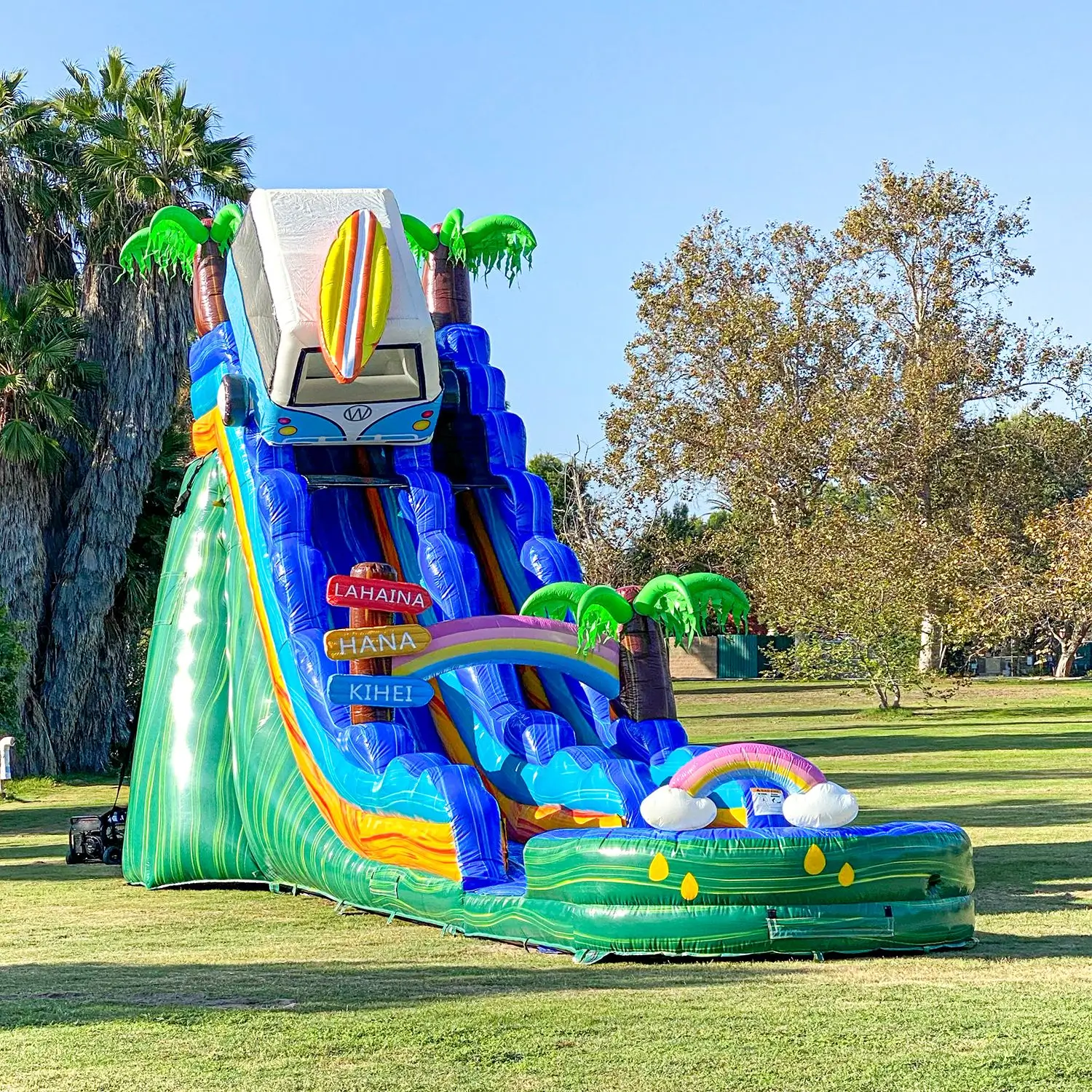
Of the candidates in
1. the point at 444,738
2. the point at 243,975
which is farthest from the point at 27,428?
the point at 243,975

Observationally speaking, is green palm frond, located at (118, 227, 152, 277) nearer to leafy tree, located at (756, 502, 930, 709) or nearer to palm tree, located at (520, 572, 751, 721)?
palm tree, located at (520, 572, 751, 721)

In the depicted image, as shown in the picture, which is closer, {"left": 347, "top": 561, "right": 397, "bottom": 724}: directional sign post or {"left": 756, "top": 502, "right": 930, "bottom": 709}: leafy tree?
{"left": 347, "top": 561, "right": 397, "bottom": 724}: directional sign post

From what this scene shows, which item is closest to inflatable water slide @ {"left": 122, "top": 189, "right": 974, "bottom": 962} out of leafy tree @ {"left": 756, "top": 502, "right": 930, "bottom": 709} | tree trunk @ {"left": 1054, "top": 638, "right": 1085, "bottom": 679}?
leafy tree @ {"left": 756, "top": 502, "right": 930, "bottom": 709}

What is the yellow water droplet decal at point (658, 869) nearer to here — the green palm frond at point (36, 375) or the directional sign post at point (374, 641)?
the directional sign post at point (374, 641)

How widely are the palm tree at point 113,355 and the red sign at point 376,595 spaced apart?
16.8m

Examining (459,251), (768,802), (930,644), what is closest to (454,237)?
(459,251)

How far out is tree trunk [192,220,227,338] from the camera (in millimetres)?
13734

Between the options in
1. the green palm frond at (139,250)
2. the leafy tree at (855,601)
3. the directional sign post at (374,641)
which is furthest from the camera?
the leafy tree at (855,601)

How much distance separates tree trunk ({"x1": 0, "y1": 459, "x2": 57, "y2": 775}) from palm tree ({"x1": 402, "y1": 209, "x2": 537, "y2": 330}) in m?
13.7

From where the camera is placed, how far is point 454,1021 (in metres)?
6.61

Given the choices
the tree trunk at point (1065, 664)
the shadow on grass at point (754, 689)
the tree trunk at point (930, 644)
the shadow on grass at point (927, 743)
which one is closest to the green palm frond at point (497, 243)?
the shadow on grass at point (927, 743)

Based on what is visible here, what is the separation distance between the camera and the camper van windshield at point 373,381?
1169 centimetres

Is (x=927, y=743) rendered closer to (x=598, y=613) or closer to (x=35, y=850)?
(x=35, y=850)

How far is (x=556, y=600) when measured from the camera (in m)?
10.1
